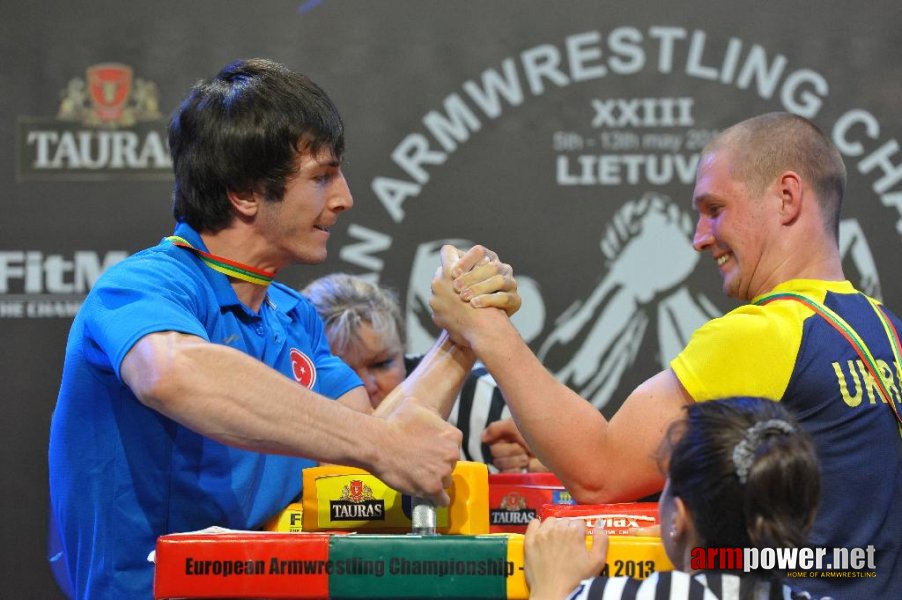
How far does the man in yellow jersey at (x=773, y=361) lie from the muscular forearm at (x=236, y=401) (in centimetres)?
53

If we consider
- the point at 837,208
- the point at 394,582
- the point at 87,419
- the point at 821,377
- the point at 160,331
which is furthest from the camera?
the point at 837,208

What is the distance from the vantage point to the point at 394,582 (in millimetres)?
1319

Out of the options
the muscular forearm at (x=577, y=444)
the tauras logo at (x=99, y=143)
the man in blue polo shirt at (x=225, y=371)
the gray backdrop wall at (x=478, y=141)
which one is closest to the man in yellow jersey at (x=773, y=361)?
the muscular forearm at (x=577, y=444)

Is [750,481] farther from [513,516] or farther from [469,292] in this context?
[513,516]

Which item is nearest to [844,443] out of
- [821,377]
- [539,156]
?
[821,377]

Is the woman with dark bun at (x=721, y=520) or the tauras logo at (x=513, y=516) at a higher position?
the woman with dark bun at (x=721, y=520)

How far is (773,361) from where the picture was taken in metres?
1.73

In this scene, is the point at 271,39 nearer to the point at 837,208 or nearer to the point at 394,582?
the point at 837,208

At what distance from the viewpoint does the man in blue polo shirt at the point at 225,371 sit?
143 cm

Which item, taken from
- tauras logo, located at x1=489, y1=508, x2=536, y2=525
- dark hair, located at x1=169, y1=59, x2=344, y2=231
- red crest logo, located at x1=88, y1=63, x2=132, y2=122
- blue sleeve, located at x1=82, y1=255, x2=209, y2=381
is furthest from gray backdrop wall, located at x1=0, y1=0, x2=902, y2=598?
blue sleeve, located at x1=82, y1=255, x2=209, y2=381

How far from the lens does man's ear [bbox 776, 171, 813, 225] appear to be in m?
1.97

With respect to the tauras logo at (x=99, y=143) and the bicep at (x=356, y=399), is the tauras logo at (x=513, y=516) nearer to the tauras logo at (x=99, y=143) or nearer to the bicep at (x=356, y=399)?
the bicep at (x=356, y=399)

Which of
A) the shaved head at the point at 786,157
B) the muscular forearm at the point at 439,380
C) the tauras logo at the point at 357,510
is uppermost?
the shaved head at the point at 786,157

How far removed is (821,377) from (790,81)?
5.79ft
